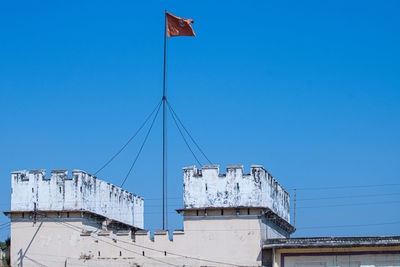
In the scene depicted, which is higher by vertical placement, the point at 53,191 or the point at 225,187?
the point at 225,187

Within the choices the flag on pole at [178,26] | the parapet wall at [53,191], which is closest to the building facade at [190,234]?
the parapet wall at [53,191]

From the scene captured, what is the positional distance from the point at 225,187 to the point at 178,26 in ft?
37.8

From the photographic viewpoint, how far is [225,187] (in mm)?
44062

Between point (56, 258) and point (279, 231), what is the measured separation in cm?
1459

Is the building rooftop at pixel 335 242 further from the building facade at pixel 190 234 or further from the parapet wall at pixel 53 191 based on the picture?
the parapet wall at pixel 53 191

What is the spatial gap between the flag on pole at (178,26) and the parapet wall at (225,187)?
9439 millimetres

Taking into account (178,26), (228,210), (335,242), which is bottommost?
(335,242)

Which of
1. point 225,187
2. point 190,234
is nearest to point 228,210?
point 225,187

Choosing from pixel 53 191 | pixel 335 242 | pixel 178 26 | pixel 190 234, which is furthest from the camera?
pixel 178 26

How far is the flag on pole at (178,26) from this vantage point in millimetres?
48719

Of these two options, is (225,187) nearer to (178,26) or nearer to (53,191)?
(53,191)

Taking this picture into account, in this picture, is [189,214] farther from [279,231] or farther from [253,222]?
[279,231]

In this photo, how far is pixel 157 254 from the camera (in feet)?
144

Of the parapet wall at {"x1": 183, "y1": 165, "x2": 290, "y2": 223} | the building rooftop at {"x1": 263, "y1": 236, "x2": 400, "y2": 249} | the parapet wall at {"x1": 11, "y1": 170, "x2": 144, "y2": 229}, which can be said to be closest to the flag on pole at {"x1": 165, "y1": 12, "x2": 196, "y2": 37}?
the parapet wall at {"x1": 183, "y1": 165, "x2": 290, "y2": 223}
